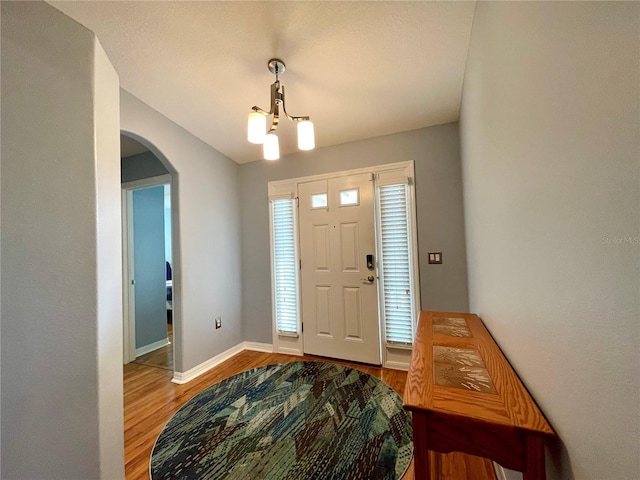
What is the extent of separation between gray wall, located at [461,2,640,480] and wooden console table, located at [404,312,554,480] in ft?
0.17

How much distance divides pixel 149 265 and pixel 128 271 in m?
0.31

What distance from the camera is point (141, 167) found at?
3002 mm

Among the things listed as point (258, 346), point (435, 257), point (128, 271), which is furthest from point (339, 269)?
point (128, 271)

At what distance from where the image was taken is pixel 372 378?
2.25 m

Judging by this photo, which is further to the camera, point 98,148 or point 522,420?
point 98,148

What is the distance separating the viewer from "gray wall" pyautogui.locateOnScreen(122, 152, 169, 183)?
2.90m

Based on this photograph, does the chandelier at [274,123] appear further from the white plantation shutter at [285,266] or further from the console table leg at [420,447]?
the console table leg at [420,447]

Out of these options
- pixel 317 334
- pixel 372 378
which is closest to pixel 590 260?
pixel 372 378

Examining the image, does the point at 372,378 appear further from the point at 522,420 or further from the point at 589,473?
the point at 589,473

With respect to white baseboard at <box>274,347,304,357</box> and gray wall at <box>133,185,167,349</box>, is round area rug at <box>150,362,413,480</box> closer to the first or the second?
white baseboard at <box>274,347,304,357</box>

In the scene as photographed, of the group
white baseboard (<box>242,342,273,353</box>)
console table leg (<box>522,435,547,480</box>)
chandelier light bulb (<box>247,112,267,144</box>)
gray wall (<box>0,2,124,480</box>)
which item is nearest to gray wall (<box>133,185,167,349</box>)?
white baseboard (<box>242,342,273,353</box>)

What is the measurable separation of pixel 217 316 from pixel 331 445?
1.83 metres

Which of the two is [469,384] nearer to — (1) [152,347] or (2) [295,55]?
(2) [295,55]

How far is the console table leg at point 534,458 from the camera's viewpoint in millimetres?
615
